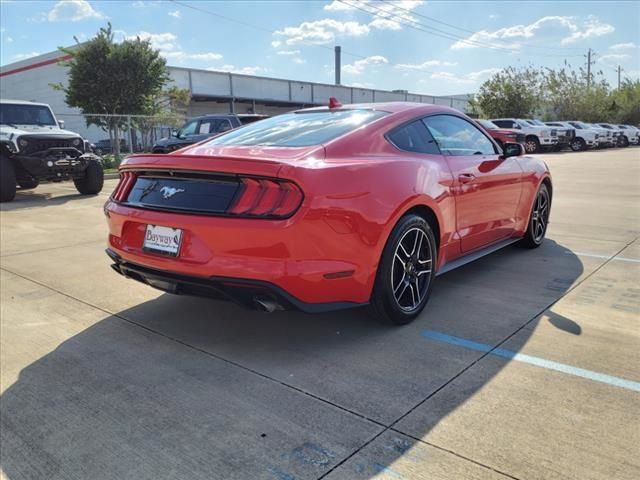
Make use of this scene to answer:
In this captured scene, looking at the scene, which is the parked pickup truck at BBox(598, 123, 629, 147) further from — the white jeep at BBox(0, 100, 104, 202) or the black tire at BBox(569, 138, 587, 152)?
the white jeep at BBox(0, 100, 104, 202)

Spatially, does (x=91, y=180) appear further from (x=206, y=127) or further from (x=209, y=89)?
(x=209, y=89)

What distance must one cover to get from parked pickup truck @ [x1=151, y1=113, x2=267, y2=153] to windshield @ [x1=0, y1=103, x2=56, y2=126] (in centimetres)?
410

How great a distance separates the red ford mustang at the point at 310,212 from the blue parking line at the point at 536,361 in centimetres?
33

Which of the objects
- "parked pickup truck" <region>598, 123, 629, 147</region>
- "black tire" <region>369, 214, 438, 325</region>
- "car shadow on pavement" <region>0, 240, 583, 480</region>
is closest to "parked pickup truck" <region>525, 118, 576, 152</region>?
"parked pickup truck" <region>598, 123, 629, 147</region>

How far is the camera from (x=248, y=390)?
279 centimetres

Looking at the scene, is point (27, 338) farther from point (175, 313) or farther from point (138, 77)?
point (138, 77)

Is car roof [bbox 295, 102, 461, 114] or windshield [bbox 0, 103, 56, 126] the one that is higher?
windshield [bbox 0, 103, 56, 126]

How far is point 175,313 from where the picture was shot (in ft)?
13.1

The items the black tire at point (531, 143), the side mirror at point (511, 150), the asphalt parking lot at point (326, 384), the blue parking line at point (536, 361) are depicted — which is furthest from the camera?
the black tire at point (531, 143)

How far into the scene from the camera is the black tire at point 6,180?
1045cm

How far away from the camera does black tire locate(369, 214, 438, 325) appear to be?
334 centimetres

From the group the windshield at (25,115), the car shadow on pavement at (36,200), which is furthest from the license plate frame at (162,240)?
the windshield at (25,115)

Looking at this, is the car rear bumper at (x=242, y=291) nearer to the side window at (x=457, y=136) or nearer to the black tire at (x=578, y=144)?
the side window at (x=457, y=136)

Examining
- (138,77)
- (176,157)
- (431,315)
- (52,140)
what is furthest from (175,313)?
(138,77)
